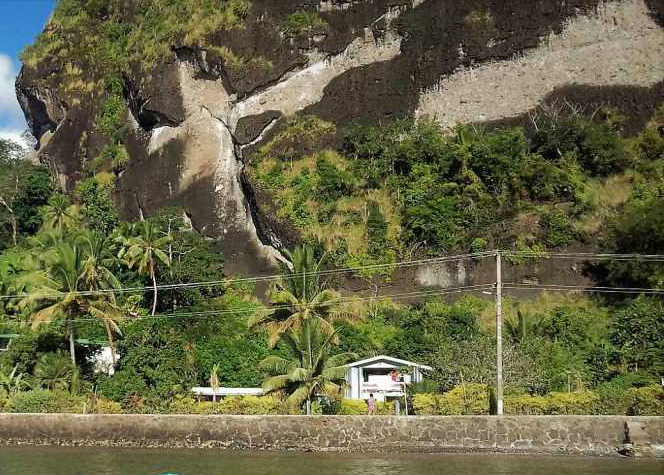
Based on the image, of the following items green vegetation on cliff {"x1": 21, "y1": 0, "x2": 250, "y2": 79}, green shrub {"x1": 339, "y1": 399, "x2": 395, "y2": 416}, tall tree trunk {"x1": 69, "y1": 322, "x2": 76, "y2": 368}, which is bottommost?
green shrub {"x1": 339, "y1": 399, "x2": 395, "y2": 416}

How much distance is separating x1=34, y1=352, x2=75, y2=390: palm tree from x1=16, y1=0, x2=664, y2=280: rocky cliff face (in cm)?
1711

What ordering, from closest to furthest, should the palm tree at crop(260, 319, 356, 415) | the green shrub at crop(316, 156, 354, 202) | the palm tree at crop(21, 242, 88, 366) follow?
the palm tree at crop(260, 319, 356, 415) < the palm tree at crop(21, 242, 88, 366) < the green shrub at crop(316, 156, 354, 202)

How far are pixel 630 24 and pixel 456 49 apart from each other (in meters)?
10.4

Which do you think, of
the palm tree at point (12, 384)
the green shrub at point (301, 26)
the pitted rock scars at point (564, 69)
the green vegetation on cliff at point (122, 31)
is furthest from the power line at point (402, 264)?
the green vegetation on cliff at point (122, 31)

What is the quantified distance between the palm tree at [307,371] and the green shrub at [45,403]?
7337 millimetres

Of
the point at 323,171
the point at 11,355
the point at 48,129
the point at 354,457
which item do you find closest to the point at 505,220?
the point at 323,171

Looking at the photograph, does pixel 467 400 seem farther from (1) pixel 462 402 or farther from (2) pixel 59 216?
(2) pixel 59 216

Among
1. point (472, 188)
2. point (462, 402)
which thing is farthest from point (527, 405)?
point (472, 188)

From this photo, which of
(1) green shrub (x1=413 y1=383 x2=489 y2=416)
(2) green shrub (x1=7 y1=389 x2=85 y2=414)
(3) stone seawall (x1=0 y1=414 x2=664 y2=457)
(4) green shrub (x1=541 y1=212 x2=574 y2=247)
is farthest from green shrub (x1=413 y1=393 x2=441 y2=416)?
(4) green shrub (x1=541 y1=212 x2=574 y2=247)

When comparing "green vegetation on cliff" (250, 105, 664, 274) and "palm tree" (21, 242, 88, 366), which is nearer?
"palm tree" (21, 242, 88, 366)

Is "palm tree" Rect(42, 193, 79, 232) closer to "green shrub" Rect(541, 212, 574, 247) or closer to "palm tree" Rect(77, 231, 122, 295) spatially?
"palm tree" Rect(77, 231, 122, 295)

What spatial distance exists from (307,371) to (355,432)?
378 cm

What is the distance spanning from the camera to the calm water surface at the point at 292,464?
23094mm

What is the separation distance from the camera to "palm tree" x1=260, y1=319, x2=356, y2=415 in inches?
1183
